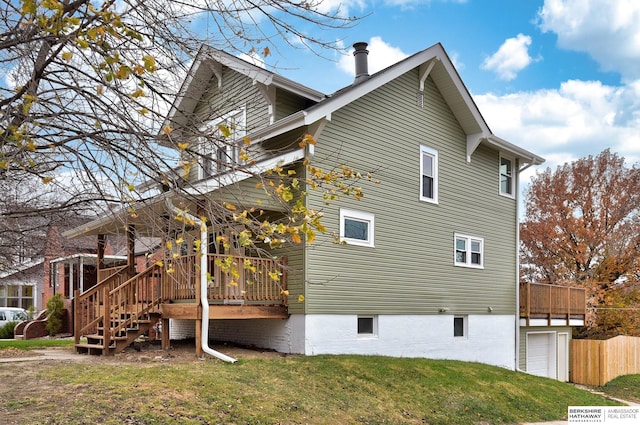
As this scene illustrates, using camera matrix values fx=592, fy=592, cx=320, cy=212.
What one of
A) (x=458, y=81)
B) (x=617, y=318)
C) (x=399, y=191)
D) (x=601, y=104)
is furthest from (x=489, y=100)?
(x=399, y=191)

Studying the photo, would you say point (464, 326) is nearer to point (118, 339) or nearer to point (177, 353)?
point (177, 353)

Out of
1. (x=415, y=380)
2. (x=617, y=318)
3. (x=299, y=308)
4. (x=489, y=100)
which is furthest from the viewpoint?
(x=489, y=100)

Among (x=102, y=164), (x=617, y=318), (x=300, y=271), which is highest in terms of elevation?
(x=102, y=164)

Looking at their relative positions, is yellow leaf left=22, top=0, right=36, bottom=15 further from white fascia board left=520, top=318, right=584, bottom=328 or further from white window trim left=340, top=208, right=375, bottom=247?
white fascia board left=520, top=318, right=584, bottom=328

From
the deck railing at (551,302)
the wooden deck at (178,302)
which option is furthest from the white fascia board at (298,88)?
Answer: the deck railing at (551,302)

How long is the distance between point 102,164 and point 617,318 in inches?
1217

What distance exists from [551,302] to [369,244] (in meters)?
9.72

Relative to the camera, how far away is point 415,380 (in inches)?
492

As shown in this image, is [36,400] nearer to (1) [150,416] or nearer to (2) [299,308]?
(1) [150,416]

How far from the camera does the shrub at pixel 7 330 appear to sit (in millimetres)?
24531

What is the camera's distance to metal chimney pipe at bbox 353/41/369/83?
17453mm

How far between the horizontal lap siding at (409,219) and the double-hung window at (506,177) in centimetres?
44

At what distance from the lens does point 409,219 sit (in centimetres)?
1634

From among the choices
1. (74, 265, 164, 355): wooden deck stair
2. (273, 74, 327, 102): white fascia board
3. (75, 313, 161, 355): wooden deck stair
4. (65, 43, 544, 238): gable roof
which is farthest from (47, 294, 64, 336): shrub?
(273, 74, 327, 102): white fascia board
